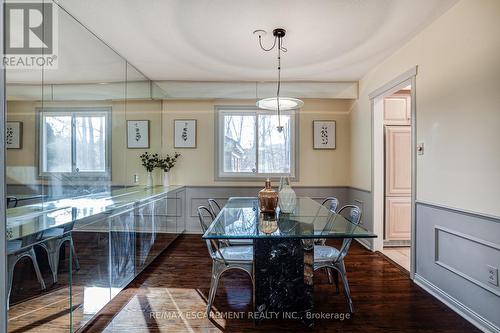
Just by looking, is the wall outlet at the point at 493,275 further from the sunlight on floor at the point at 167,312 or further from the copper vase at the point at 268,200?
the sunlight on floor at the point at 167,312

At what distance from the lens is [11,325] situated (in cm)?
150

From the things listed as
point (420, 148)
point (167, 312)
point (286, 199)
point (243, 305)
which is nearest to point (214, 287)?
point (243, 305)

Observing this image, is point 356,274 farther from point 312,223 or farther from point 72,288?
point 72,288

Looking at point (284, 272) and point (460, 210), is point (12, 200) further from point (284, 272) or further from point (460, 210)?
point (460, 210)

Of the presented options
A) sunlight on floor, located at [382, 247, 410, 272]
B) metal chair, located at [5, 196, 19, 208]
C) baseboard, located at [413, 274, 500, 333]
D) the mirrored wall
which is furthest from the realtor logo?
sunlight on floor, located at [382, 247, 410, 272]

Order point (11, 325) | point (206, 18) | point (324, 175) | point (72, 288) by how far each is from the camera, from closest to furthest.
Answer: point (11, 325) → point (72, 288) → point (206, 18) → point (324, 175)

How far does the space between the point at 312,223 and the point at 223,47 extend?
7.14 ft

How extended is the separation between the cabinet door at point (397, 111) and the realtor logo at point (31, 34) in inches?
154

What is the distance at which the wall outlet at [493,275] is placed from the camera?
72.9 inches

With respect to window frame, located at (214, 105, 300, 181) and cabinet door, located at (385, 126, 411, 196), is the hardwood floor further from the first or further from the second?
window frame, located at (214, 105, 300, 181)

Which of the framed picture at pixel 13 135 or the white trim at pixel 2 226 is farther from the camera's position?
the framed picture at pixel 13 135

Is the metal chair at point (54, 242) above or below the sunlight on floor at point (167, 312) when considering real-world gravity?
above

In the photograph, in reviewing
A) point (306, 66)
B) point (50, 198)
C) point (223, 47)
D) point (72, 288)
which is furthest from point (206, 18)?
point (72, 288)

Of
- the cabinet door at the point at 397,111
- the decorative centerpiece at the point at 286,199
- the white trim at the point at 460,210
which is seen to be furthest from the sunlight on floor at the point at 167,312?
the cabinet door at the point at 397,111
